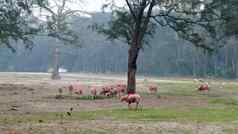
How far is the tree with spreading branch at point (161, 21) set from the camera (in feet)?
103

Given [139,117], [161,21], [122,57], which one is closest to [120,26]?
[161,21]

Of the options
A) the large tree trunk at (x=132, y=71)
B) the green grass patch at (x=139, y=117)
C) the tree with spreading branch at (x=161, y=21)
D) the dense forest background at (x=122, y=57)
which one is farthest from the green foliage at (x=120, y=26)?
the dense forest background at (x=122, y=57)

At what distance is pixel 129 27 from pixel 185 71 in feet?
195

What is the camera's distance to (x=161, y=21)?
33.9 m

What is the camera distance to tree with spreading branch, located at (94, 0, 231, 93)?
103ft

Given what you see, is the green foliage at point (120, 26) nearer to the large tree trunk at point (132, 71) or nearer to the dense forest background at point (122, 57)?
the large tree trunk at point (132, 71)

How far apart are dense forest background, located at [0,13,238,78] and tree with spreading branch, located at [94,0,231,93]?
32244mm

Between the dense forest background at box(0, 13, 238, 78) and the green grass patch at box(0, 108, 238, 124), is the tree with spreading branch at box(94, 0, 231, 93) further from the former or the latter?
the dense forest background at box(0, 13, 238, 78)

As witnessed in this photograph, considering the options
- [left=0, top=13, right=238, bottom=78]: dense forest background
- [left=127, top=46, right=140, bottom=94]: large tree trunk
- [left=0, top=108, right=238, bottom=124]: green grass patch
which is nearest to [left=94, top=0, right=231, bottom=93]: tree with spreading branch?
[left=127, top=46, right=140, bottom=94]: large tree trunk

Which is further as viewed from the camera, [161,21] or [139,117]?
[161,21]

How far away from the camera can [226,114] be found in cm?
1859

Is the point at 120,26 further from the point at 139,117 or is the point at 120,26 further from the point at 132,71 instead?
the point at 139,117

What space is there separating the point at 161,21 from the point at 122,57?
7494cm

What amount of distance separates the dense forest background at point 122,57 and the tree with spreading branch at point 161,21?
32244 mm
